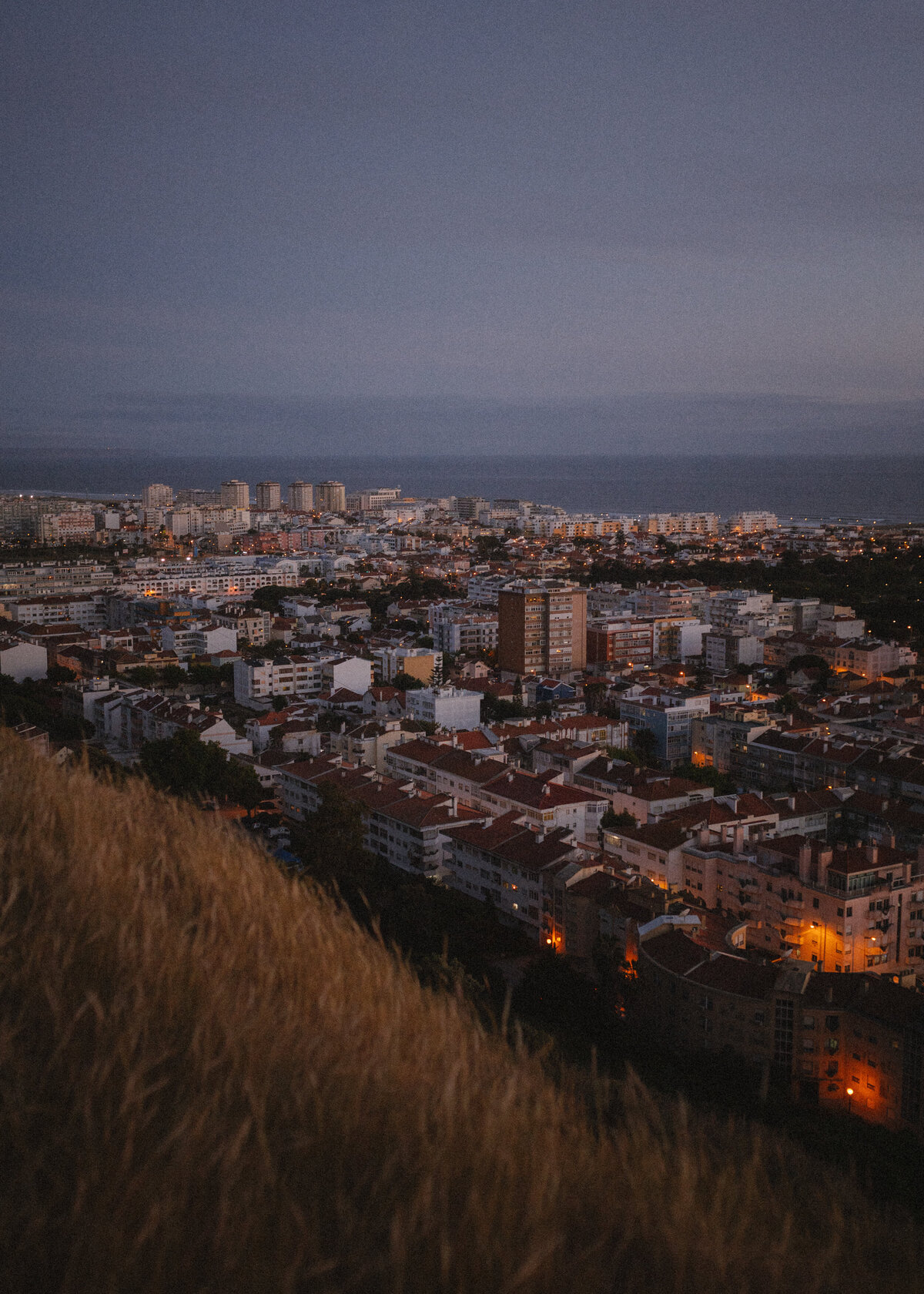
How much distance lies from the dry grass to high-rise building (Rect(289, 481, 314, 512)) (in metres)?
44.2

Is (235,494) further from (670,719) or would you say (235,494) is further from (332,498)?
(670,719)

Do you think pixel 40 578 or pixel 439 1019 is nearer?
pixel 439 1019

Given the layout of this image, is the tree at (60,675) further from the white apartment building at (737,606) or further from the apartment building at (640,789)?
the white apartment building at (737,606)

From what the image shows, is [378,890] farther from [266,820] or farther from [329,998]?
[329,998]

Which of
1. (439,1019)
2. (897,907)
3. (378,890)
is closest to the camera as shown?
(439,1019)

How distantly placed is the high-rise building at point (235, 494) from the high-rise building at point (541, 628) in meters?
32.7

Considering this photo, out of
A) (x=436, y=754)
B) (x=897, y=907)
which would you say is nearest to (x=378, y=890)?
(x=436, y=754)

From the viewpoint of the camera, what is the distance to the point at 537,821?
19.3ft

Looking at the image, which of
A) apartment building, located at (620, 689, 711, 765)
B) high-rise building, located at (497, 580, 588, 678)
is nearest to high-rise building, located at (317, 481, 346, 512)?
high-rise building, located at (497, 580, 588, 678)

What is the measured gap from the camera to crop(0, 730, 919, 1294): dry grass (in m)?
0.49

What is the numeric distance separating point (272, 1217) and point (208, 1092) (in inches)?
4.0

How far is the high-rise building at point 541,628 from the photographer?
11.9 metres

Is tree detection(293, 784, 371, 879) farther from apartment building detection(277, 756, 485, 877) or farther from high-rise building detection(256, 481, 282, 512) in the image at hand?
high-rise building detection(256, 481, 282, 512)

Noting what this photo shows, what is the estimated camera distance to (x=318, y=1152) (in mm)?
562
